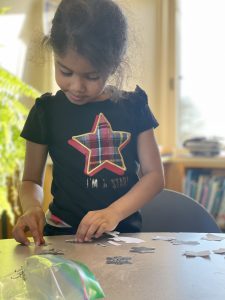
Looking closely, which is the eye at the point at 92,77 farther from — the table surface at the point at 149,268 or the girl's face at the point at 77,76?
the table surface at the point at 149,268

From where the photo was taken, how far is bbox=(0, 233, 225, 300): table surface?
2.41ft

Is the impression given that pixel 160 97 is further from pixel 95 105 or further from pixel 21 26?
pixel 95 105

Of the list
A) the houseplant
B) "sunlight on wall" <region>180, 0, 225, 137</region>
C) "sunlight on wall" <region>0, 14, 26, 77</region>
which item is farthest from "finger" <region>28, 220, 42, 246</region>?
"sunlight on wall" <region>180, 0, 225, 137</region>

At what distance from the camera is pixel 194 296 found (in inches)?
28.3

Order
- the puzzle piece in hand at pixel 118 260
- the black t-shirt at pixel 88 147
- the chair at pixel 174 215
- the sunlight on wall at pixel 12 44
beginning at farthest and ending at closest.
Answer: the sunlight on wall at pixel 12 44 < the chair at pixel 174 215 < the black t-shirt at pixel 88 147 < the puzzle piece in hand at pixel 118 260

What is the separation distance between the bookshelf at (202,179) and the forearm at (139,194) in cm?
207

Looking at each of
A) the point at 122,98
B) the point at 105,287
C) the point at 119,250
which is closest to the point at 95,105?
the point at 122,98

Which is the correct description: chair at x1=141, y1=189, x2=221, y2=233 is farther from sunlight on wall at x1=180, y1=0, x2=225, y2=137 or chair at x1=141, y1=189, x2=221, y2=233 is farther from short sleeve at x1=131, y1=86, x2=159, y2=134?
sunlight on wall at x1=180, y1=0, x2=225, y2=137

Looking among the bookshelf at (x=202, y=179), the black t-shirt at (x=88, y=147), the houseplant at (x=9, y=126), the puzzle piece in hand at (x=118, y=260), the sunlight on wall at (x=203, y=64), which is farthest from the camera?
the sunlight on wall at (x=203, y=64)

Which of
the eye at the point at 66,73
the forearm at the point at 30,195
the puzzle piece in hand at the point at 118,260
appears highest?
the eye at the point at 66,73

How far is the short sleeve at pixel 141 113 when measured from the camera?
1332 millimetres

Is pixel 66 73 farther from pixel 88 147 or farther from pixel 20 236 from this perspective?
pixel 20 236

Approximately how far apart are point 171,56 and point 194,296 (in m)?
3.20

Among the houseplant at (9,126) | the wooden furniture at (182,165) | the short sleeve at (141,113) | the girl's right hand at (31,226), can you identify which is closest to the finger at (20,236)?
the girl's right hand at (31,226)
